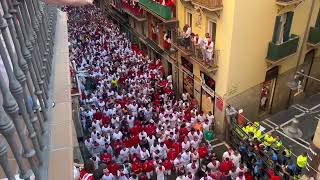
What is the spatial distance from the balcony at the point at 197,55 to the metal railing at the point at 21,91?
13.5 meters

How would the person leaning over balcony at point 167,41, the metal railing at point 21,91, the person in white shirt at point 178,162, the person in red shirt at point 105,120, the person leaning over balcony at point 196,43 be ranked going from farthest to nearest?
1. the person leaning over balcony at point 167,41
2. the person leaning over balcony at point 196,43
3. the person in red shirt at point 105,120
4. the person in white shirt at point 178,162
5. the metal railing at point 21,91

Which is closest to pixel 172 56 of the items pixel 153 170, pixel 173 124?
pixel 173 124

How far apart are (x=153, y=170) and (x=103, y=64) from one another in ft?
40.8

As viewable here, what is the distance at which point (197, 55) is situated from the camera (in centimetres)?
1833

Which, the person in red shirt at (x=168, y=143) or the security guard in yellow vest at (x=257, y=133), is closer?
the person in red shirt at (x=168, y=143)

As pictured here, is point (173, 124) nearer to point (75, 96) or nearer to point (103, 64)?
point (75, 96)

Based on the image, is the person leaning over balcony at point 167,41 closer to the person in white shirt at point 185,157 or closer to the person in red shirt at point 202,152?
the person in red shirt at point 202,152

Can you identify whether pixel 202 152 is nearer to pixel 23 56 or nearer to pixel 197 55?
pixel 197 55

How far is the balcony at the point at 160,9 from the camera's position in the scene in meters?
20.8

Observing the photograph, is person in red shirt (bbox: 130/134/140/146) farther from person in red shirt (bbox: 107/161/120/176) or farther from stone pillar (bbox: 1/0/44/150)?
stone pillar (bbox: 1/0/44/150)

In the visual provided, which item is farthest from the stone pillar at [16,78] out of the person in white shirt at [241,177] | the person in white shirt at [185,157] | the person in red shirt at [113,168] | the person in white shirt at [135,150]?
the person in white shirt at [135,150]

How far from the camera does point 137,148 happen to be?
51.7ft

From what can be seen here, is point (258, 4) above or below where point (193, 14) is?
above

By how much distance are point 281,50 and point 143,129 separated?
8.27 meters
